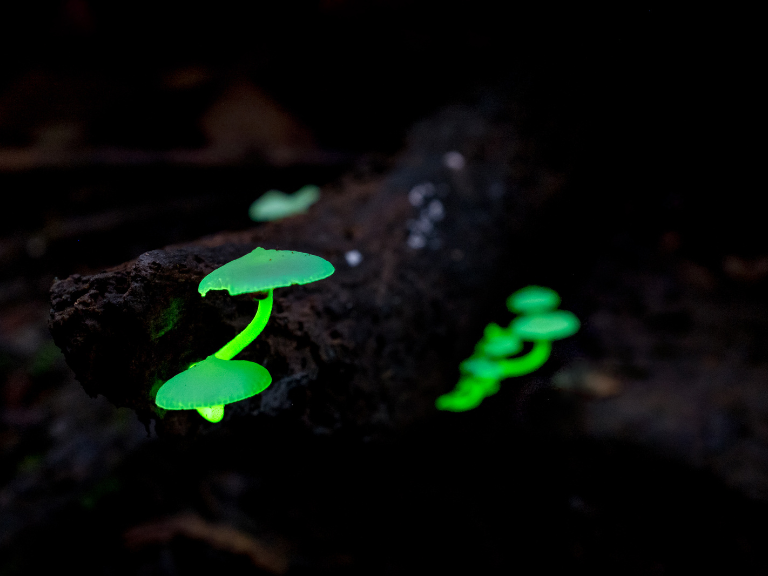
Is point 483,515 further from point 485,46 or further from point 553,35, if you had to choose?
point 485,46

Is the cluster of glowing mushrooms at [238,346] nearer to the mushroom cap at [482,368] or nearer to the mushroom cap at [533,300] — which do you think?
the mushroom cap at [482,368]

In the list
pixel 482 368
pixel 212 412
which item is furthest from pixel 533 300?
pixel 212 412

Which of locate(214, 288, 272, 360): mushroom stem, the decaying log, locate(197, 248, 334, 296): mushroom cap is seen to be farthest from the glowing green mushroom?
the decaying log

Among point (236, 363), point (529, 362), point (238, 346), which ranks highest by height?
point (529, 362)

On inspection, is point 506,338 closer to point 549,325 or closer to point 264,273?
point 549,325

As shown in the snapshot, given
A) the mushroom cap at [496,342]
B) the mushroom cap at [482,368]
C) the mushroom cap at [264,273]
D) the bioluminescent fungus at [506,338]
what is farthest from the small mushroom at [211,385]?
the mushroom cap at [496,342]

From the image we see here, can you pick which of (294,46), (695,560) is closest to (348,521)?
(695,560)
